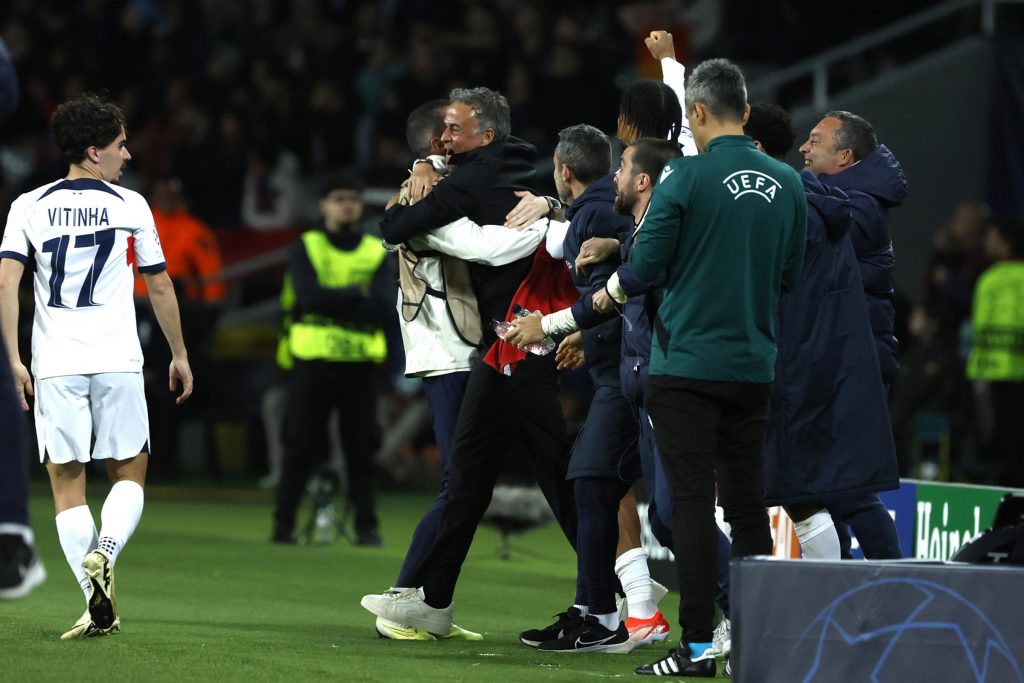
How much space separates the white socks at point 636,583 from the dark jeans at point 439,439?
73cm

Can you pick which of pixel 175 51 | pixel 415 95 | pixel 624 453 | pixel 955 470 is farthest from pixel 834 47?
pixel 624 453

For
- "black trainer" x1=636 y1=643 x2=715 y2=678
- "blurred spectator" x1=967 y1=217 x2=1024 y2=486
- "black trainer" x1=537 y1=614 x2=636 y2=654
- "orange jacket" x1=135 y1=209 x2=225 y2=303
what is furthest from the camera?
"orange jacket" x1=135 y1=209 x2=225 y2=303

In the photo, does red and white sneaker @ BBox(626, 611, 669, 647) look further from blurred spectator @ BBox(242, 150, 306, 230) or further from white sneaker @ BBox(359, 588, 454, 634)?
blurred spectator @ BBox(242, 150, 306, 230)

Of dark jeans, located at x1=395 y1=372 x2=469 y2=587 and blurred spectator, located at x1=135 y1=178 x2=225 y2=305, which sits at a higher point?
blurred spectator, located at x1=135 y1=178 x2=225 y2=305

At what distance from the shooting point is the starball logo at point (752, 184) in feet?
18.9

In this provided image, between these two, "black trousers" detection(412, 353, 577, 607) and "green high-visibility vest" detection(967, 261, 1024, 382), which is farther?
"green high-visibility vest" detection(967, 261, 1024, 382)

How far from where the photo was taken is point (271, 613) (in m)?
7.97

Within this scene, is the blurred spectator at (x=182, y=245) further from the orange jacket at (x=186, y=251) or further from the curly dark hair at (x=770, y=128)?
the curly dark hair at (x=770, y=128)

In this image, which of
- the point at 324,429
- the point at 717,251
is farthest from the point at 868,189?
the point at 324,429

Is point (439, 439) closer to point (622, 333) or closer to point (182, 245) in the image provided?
point (622, 333)

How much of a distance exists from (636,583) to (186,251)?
8.53m

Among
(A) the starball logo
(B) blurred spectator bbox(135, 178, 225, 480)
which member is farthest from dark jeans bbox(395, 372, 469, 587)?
(B) blurred spectator bbox(135, 178, 225, 480)

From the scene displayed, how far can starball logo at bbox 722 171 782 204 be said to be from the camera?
5.76 meters

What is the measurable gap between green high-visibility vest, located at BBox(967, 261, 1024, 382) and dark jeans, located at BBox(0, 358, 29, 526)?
33.0ft
